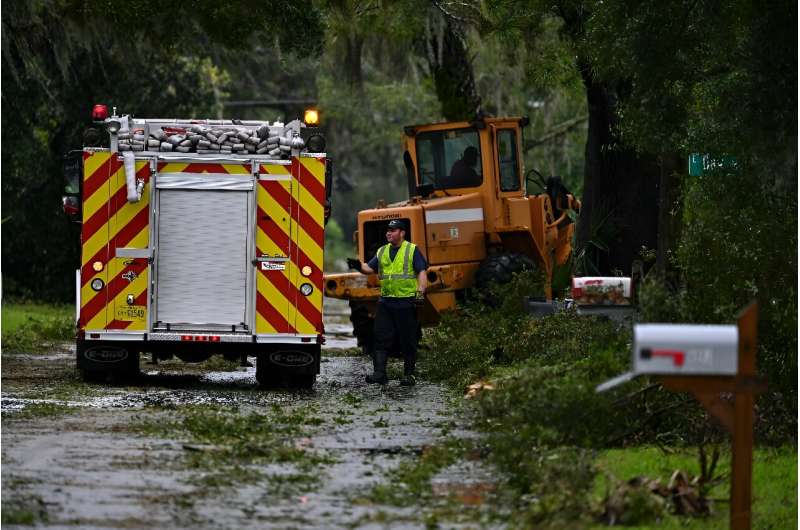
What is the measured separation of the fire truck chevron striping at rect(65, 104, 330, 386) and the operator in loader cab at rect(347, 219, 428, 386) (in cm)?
136

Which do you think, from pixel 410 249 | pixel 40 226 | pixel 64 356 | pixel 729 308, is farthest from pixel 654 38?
pixel 40 226

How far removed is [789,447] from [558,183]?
11822 millimetres

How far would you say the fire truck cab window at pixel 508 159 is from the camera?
75.3 feet

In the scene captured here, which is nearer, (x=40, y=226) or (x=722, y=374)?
(x=722, y=374)

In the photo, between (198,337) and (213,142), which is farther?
(213,142)

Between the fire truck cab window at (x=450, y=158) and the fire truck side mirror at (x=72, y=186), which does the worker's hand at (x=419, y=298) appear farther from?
the fire truck side mirror at (x=72, y=186)

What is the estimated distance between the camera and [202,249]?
17422 millimetres

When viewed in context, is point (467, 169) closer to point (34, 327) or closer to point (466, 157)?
point (466, 157)

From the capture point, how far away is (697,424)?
40.5 ft

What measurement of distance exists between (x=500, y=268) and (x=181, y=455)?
10.5 metres

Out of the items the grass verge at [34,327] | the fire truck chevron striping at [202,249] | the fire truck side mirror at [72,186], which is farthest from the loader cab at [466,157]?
the fire truck side mirror at [72,186]

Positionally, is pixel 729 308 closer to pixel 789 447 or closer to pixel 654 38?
pixel 789 447

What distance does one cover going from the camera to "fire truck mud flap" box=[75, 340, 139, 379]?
17.5 meters

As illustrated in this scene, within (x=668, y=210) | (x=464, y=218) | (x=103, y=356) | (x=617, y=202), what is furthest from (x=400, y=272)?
(x=617, y=202)
